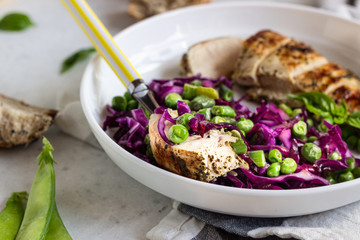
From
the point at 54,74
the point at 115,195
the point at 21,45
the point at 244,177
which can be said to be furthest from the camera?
the point at 21,45

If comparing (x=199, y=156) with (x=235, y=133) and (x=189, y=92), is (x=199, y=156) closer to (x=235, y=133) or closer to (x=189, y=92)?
(x=235, y=133)

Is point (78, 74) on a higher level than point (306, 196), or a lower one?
lower

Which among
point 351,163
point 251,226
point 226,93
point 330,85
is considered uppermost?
point 330,85

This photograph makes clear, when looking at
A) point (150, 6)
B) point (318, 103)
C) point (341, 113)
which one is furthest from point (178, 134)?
point (150, 6)

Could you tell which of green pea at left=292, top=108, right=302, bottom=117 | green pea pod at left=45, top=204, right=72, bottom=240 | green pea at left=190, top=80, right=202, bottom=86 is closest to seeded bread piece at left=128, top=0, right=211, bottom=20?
green pea at left=190, top=80, right=202, bottom=86

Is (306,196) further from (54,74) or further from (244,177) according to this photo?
(54,74)

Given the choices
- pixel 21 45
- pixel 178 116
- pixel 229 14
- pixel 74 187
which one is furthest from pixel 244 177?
pixel 21 45

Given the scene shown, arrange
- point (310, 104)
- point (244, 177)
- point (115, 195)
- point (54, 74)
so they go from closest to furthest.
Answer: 1. point (244, 177)
2. point (115, 195)
3. point (310, 104)
4. point (54, 74)
